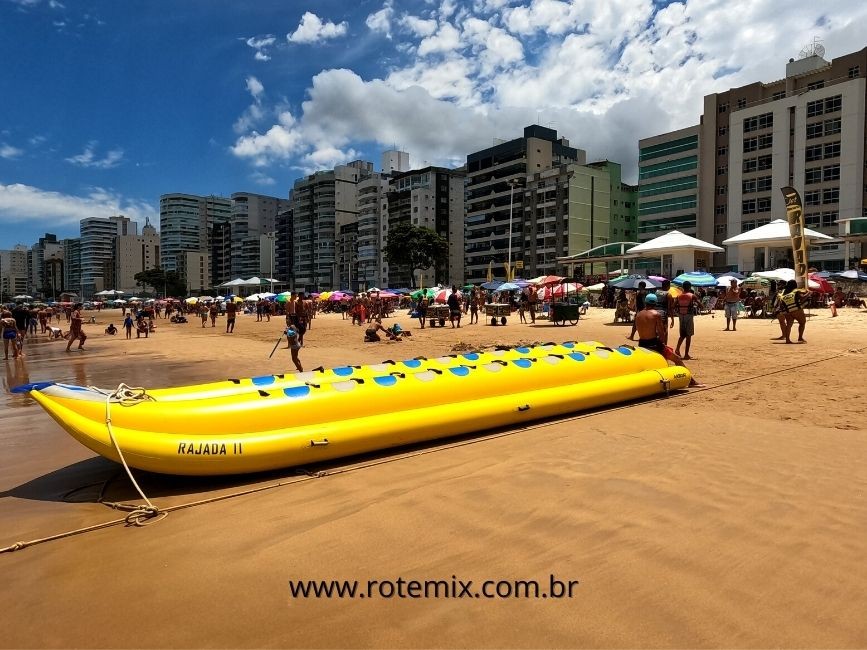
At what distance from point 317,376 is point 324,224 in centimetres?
9164

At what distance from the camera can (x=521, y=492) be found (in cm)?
341

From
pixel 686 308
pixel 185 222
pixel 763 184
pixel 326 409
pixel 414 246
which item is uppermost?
pixel 185 222

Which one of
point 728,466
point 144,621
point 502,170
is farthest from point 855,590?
point 502,170

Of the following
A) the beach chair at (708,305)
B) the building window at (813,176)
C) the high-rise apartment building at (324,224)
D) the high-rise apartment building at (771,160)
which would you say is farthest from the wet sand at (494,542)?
the high-rise apartment building at (324,224)

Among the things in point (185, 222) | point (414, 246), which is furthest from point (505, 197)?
point (185, 222)

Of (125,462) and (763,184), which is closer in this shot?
(125,462)

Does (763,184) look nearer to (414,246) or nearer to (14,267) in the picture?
(414,246)

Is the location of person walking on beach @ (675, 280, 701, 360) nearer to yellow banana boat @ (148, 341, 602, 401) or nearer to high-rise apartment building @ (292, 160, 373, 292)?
yellow banana boat @ (148, 341, 602, 401)

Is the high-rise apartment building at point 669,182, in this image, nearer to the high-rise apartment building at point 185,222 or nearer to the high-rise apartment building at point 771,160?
the high-rise apartment building at point 771,160

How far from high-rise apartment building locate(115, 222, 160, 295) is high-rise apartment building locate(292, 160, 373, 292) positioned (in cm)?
5606

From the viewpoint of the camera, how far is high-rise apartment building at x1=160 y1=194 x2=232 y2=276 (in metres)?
135

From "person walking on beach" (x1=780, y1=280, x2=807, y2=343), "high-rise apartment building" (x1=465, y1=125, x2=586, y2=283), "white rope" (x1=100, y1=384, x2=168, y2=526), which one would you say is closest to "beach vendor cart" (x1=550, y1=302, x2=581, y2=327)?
"person walking on beach" (x1=780, y1=280, x2=807, y2=343)

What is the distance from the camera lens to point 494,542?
9.06 feet

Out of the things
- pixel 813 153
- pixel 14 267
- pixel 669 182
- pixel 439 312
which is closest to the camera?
pixel 439 312
